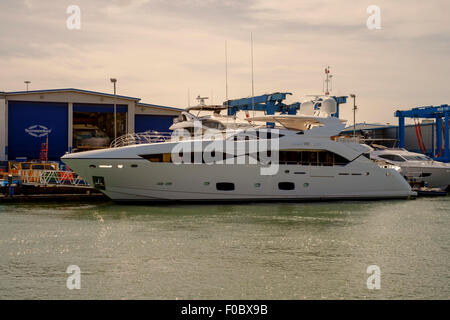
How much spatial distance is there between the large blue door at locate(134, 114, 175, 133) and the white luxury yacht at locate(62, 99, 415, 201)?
17559mm

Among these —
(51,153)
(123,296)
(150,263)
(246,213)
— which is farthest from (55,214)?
(51,153)

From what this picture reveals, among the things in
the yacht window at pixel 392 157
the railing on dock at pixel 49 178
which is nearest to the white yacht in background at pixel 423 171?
the yacht window at pixel 392 157

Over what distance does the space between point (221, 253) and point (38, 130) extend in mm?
30427

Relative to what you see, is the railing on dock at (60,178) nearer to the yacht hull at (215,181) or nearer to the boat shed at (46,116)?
the yacht hull at (215,181)

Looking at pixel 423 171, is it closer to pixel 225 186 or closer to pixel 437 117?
pixel 437 117

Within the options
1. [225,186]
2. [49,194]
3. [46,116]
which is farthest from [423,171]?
[46,116]

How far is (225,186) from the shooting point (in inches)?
974

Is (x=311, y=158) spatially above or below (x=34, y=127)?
below

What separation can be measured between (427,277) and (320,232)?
18.8ft

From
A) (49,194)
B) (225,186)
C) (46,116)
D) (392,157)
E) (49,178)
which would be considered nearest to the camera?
(225,186)

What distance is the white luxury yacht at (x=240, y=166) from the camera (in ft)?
77.6

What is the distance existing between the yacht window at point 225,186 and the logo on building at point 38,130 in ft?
69.4

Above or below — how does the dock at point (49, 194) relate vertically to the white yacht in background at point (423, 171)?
below
